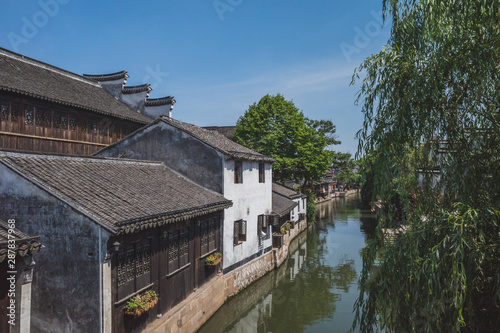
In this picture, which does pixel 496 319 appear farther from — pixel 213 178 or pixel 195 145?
pixel 195 145

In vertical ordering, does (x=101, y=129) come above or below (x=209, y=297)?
above

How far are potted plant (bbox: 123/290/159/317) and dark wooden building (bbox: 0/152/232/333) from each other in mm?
113

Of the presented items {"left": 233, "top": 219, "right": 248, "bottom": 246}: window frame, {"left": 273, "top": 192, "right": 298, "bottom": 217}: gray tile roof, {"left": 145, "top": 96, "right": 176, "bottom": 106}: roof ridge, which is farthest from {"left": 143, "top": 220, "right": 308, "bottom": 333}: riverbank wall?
{"left": 145, "top": 96, "right": 176, "bottom": 106}: roof ridge

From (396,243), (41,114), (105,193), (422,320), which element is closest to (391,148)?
(396,243)

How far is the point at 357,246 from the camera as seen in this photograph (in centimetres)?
2609

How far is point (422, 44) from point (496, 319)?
5007 mm

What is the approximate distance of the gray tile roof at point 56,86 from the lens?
13742mm

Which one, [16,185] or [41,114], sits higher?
[41,114]

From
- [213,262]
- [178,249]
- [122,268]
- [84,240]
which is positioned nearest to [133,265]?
[122,268]

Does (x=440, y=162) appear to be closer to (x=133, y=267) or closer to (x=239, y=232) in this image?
(x=133, y=267)

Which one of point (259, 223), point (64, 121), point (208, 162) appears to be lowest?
point (259, 223)

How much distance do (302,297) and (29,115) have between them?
14.3 m

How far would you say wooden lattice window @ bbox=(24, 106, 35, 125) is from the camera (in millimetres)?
13594

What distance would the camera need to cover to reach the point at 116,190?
31.5ft
